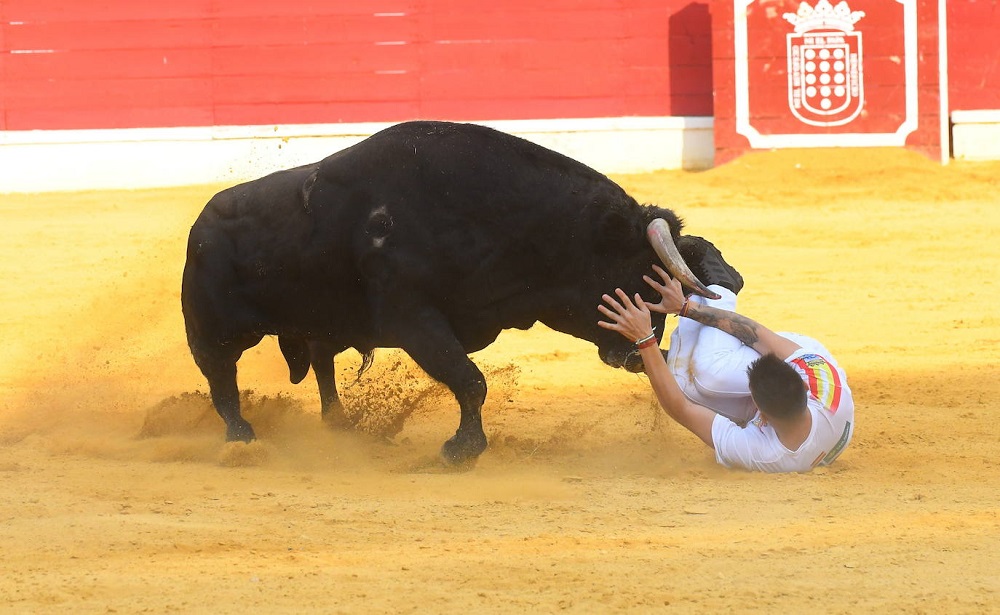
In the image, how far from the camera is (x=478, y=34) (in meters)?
12.0

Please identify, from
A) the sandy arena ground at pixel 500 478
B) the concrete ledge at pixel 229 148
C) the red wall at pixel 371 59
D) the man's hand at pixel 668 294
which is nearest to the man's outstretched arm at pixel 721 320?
the man's hand at pixel 668 294

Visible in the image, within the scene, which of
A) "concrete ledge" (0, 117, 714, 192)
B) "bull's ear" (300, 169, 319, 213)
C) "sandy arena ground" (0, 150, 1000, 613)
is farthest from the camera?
"concrete ledge" (0, 117, 714, 192)

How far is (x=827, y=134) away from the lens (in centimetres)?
1132

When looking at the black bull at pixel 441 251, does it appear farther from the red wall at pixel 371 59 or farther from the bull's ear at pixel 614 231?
the red wall at pixel 371 59

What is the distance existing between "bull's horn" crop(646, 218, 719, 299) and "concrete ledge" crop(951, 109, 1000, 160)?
7.91 m

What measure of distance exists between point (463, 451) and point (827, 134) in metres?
7.75

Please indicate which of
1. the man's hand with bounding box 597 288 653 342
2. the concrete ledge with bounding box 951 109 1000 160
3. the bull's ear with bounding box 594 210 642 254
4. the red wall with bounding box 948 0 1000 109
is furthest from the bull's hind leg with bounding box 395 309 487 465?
the red wall with bounding box 948 0 1000 109

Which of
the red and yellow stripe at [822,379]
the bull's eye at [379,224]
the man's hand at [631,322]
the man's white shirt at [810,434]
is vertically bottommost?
the man's white shirt at [810,434]

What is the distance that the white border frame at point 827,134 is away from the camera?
11.3 meters

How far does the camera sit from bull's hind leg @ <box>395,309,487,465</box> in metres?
4.35

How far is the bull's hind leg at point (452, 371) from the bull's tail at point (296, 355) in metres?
0.96

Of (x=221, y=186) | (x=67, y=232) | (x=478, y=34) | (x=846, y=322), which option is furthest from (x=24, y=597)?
(x=478, y=34)

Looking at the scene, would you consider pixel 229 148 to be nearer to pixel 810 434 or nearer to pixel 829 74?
pixel 829 74

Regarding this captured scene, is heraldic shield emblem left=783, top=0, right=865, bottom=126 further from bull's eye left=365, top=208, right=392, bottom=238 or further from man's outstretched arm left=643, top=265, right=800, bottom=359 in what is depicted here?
bull's eye left=365, top=208, right=392, bottom=238
